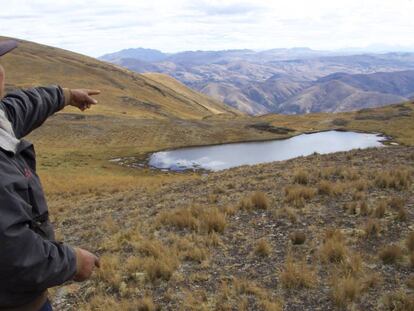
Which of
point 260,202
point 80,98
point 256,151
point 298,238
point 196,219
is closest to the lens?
point 80,98

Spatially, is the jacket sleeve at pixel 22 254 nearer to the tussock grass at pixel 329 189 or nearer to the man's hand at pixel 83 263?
the man's hand at pixel 83 263

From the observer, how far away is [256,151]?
60.4 m

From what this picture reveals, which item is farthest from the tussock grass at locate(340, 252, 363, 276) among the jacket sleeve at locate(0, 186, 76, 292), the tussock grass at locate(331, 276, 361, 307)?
the jacket sleeve at locate(0, 186, 76, 292)

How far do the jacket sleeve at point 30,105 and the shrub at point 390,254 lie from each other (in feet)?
21.2

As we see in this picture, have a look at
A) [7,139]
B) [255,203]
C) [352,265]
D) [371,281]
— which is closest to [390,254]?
[352,265]

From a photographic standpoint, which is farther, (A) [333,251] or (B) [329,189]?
(B) [329,189]

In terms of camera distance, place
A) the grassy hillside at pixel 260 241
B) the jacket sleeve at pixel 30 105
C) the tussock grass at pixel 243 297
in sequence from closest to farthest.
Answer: the jacket sleeve at pixel 30 105 < the tussock grass at pixel 243 297 < the grassy hillside at pixel 260 241

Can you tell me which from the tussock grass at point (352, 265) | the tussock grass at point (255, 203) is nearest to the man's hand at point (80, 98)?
the tussock grass at point (352, 265)

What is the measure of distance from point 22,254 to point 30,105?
1811 millimetres

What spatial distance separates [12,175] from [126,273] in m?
6.07

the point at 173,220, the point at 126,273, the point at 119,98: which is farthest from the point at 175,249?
the point at 119,98

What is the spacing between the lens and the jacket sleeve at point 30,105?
3976 mm

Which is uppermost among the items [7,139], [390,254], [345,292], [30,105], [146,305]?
[30,105]

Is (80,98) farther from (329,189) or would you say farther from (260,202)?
(329,189)
